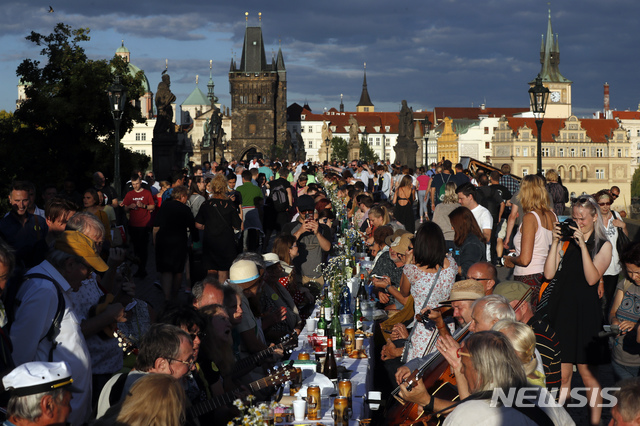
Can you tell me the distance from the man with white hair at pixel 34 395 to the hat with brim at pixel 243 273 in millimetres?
2993

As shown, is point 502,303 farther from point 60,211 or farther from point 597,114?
point 597,114

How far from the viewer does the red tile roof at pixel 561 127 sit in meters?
110

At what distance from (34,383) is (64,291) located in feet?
4.57

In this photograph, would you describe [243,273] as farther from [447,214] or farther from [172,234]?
[447,214]

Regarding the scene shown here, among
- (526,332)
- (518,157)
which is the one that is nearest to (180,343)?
(526,332)

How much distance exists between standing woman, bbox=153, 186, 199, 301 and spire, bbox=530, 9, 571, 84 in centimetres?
12750

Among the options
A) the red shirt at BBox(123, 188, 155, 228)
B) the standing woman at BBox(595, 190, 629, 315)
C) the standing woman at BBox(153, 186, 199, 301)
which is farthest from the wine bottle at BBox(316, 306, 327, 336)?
the red shirt at BBox(123, 188, 155, 228)

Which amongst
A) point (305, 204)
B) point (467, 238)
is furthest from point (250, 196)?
point (467, 238)

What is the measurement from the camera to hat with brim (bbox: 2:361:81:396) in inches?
116

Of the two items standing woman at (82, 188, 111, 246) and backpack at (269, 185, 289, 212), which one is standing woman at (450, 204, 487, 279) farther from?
backpack at (269, 185, 289, 212)

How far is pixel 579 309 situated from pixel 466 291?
3.15 ft

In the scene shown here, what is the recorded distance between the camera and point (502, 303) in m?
4.30

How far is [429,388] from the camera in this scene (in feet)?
14.3

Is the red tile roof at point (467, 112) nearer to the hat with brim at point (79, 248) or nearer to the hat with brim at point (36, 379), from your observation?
the hat with brim at point (79, 248)
